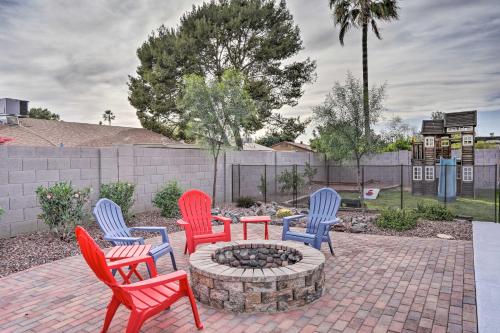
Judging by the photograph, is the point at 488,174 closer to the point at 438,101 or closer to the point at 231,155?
the point at 438,101

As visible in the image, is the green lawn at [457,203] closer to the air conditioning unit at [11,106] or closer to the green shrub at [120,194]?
the green shrub at [120,194]

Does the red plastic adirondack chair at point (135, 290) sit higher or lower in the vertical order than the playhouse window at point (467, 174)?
lower

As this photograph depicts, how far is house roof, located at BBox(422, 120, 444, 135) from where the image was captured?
14.7 meters

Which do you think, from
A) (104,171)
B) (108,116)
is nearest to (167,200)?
(104,171)

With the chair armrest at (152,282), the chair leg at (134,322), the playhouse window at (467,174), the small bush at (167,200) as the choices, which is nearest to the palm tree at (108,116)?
the small bush at (167,200)

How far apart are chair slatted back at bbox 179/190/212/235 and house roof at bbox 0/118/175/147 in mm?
9070

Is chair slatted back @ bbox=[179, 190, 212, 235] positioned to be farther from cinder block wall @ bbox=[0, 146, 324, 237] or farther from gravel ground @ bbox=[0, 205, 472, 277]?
cinder block wall @ bbox=[0, 146, 324, 237]

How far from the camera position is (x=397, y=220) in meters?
7.57

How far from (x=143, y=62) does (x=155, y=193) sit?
10.7 m

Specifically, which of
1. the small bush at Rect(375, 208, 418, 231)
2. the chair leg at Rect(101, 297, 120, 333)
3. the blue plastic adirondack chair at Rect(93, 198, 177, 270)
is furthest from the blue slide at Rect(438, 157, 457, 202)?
the chair leg at Rect(101, 297, 120, 333)

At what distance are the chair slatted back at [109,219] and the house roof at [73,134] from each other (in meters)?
9.31

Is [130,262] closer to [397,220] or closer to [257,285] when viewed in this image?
[257,285]

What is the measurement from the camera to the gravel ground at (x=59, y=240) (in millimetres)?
5234

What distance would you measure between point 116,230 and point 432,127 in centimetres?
1391
